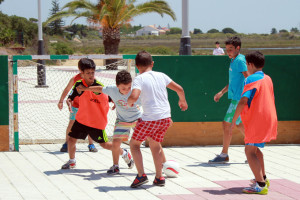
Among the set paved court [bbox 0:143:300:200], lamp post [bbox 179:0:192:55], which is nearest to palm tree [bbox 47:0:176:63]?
lamp post [bbox 179:0:192:55]

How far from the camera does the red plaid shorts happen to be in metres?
6.51

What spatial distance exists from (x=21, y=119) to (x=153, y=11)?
22902 mm

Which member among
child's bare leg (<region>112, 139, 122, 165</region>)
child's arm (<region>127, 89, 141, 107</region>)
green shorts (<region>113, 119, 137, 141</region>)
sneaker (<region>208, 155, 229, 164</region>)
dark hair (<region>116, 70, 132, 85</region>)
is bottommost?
sneaker (<region>208, 155, 229, 164</region>)

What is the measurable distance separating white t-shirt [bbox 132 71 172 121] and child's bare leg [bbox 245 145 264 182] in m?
1.04

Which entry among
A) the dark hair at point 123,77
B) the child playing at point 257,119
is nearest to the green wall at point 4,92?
the dark hair at point 123,77

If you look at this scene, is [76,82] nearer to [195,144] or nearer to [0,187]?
[0,187]

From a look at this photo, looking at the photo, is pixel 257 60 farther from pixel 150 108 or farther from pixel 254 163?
pixel 150 108

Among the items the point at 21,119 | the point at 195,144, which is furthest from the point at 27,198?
the point at 21,119

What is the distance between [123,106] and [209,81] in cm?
289

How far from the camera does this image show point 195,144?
9734 millimetres

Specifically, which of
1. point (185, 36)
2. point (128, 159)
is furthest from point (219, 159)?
point (185, 36)

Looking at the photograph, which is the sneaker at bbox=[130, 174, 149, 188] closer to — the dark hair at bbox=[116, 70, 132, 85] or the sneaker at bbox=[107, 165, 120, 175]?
the sneaker at bbox=[107, 165, 120, 175]

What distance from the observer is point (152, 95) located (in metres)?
6.44

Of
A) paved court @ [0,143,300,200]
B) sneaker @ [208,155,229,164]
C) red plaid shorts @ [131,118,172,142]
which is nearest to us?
paved court @ [0,143,300,200]
